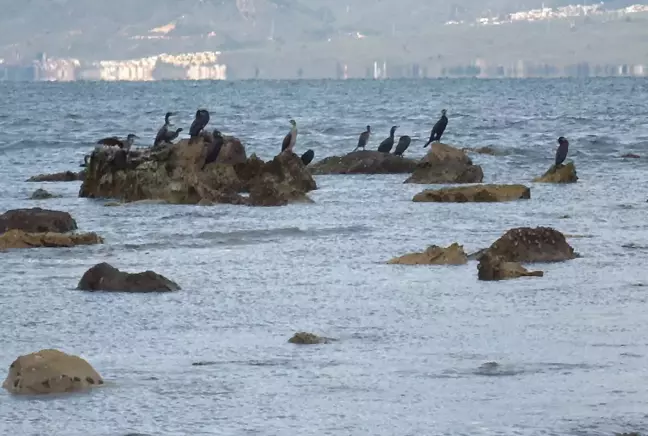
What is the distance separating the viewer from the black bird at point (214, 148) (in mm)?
26809

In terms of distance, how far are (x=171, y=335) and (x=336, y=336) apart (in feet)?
4.36

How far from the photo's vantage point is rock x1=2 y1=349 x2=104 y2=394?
9883 mm

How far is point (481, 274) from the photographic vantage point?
599 inches

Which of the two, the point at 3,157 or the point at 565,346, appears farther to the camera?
the point at 3,157

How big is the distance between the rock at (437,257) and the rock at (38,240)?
4531 millimetres

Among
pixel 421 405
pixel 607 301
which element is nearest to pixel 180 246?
pixel 607 301

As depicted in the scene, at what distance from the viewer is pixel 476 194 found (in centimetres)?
2523

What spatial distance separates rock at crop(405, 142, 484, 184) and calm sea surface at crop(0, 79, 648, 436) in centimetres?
416

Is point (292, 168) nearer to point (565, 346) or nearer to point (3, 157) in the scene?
point (565, 346)

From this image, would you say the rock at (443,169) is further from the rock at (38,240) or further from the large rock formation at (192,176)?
the rock at (38,240)

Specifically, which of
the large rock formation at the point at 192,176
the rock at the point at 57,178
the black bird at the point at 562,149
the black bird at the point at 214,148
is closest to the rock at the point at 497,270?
the large rock formation at the point at 192,176

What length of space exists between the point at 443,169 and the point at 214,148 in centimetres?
561

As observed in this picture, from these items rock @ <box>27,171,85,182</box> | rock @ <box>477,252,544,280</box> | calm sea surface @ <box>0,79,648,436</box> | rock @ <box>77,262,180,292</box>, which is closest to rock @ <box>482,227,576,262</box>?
calm sea surface @ <box>0,79,648,436</box>

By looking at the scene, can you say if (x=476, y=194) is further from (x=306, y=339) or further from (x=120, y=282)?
(x=306, y=339)
